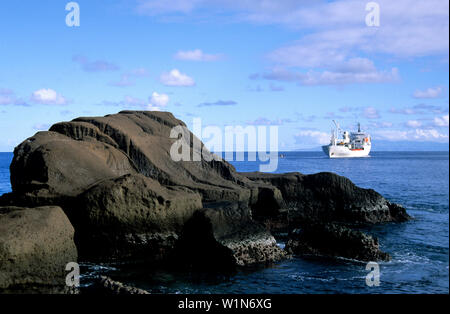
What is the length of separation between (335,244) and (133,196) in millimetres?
7068

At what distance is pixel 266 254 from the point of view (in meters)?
15.4

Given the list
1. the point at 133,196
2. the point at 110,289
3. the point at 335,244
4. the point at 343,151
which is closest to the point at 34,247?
the point at 110,289

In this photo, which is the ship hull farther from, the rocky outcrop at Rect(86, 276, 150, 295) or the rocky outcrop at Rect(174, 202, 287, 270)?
the rocky outcrop at Rect(86, 276, 150, 295)

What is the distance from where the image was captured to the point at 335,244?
1647 centimetres

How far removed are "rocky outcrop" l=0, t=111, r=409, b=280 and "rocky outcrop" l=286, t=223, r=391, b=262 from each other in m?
1.46

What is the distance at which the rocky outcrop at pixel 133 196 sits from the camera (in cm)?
1479

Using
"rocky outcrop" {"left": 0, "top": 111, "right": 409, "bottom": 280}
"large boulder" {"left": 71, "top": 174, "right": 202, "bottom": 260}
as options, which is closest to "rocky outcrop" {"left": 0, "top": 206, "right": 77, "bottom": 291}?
"large boulder" {"left": 71, "top": 174, "right": 202, "bottom": 260}

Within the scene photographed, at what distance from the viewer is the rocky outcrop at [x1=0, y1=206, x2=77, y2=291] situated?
11859 millimetres

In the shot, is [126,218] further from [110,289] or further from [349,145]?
[349,145]

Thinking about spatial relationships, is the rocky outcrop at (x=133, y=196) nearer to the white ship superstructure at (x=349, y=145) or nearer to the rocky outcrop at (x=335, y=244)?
the rocky outcrop at (x=335, y=244)

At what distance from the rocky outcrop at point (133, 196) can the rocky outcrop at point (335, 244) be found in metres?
1.46

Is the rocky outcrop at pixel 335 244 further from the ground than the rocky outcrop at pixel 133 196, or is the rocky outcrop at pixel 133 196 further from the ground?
the rocky outcrop at pixel 133 196

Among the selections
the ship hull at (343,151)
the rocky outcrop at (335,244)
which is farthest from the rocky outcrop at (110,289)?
the ship hull at (343,151)
